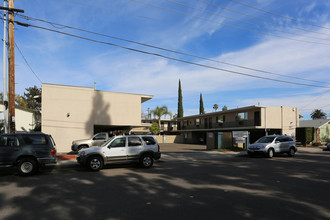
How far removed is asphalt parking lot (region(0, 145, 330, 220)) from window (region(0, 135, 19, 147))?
1.37 meters

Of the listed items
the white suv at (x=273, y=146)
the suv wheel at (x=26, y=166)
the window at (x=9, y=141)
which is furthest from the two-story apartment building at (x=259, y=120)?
the window at (x=9, y=141)

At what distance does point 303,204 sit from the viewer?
585cm

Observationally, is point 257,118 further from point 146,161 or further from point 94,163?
point 94,163

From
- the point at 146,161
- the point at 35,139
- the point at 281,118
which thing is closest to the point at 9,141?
the point at 35,139

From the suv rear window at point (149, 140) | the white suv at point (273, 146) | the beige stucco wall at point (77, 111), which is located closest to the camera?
the suv rear window at point (149, 140)

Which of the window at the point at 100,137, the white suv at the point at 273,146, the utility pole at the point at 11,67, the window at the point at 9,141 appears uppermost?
the utility pole at the point at 11,67

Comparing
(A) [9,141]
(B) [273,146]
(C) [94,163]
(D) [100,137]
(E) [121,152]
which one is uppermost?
(A) [9,141]

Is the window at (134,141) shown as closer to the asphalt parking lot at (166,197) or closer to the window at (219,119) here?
the asphalt parking lot at (166,197)

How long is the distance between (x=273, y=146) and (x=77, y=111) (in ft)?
52.8

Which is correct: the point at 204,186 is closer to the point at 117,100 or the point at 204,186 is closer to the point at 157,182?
the point at 157,182

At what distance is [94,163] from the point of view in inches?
440

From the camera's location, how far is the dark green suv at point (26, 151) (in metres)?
9.73

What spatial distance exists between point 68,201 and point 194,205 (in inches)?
130

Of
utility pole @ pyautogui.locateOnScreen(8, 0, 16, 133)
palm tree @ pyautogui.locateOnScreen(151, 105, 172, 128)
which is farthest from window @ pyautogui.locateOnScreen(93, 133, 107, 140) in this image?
palm tree @ pyautogui.locateOnScreen(151, 105, 172, 128)
